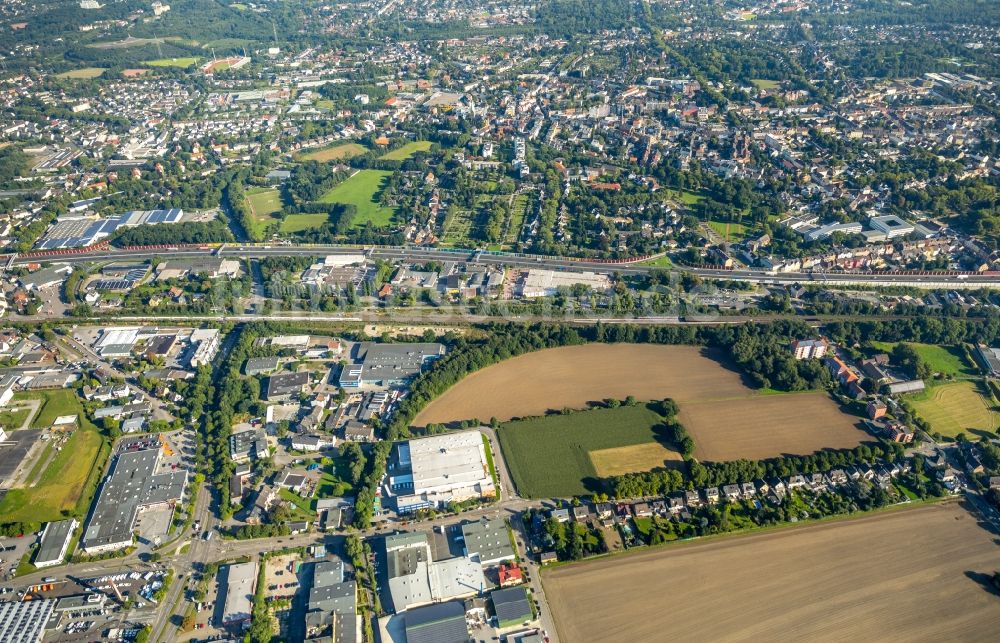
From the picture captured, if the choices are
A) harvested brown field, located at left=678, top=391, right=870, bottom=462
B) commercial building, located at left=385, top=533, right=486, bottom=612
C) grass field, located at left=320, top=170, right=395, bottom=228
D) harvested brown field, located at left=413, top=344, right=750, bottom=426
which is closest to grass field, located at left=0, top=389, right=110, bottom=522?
commercial building, located at left=385, top=533, right=486, bottom=612

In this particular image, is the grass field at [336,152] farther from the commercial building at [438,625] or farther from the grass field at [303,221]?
the commercial building at [438,625]

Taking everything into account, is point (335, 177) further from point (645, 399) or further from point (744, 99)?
point (744, 99)

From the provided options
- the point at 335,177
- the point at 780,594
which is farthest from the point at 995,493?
the point at 335,177

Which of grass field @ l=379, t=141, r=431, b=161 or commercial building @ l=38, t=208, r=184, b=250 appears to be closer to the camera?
commercial building @ l=38, t=208, r=184, b=250

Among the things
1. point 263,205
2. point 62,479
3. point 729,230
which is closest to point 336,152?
point 263,205

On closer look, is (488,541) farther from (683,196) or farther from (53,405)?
(683,196)

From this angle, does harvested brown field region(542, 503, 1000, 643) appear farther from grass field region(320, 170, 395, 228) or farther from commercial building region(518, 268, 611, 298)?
grass field region(320, 170, 395, 228)

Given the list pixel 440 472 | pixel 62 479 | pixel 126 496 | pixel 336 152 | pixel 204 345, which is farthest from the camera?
pixel 336 152
